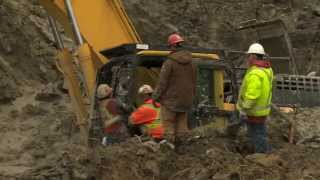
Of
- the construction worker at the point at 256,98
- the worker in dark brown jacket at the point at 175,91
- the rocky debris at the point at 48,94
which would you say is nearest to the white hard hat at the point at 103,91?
the worker in dark brown jacket at the point at 175,91

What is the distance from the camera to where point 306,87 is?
12.2 meters

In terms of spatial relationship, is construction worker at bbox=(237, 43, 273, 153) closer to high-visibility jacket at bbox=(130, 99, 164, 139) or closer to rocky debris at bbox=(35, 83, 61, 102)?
high-visibility jacket at bbox=(130, 99, 164, 139)

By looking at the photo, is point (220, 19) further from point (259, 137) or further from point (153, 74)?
point (259, 137)

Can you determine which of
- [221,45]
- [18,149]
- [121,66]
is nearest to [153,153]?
[121,66]

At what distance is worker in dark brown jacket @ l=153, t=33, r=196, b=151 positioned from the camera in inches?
270

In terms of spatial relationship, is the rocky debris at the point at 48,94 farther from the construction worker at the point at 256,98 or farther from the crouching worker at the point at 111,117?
the construction worker at the point at 256,98

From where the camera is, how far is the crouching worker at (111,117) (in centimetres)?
743

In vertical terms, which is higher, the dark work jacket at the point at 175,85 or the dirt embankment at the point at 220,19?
the dirt embankment at the point at 220,19

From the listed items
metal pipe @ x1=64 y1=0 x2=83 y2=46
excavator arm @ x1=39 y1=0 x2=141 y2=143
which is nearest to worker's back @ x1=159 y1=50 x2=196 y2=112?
excavator arm @ x1=39 y1=0 x2=141 y2=143

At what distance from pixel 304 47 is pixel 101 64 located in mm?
9669

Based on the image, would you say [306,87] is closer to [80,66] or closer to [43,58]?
[80,66]

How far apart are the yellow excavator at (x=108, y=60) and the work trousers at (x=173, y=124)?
0.64 metres

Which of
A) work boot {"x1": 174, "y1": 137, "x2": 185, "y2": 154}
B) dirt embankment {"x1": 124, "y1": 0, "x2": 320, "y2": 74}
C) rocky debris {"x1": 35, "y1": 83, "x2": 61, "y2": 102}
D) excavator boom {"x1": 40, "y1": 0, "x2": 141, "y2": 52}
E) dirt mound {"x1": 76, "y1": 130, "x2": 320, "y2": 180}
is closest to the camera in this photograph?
dirt mound {"x1": 76, "y1": 130, "x2": 320, "y2": 180}

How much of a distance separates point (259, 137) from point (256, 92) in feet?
1.67
